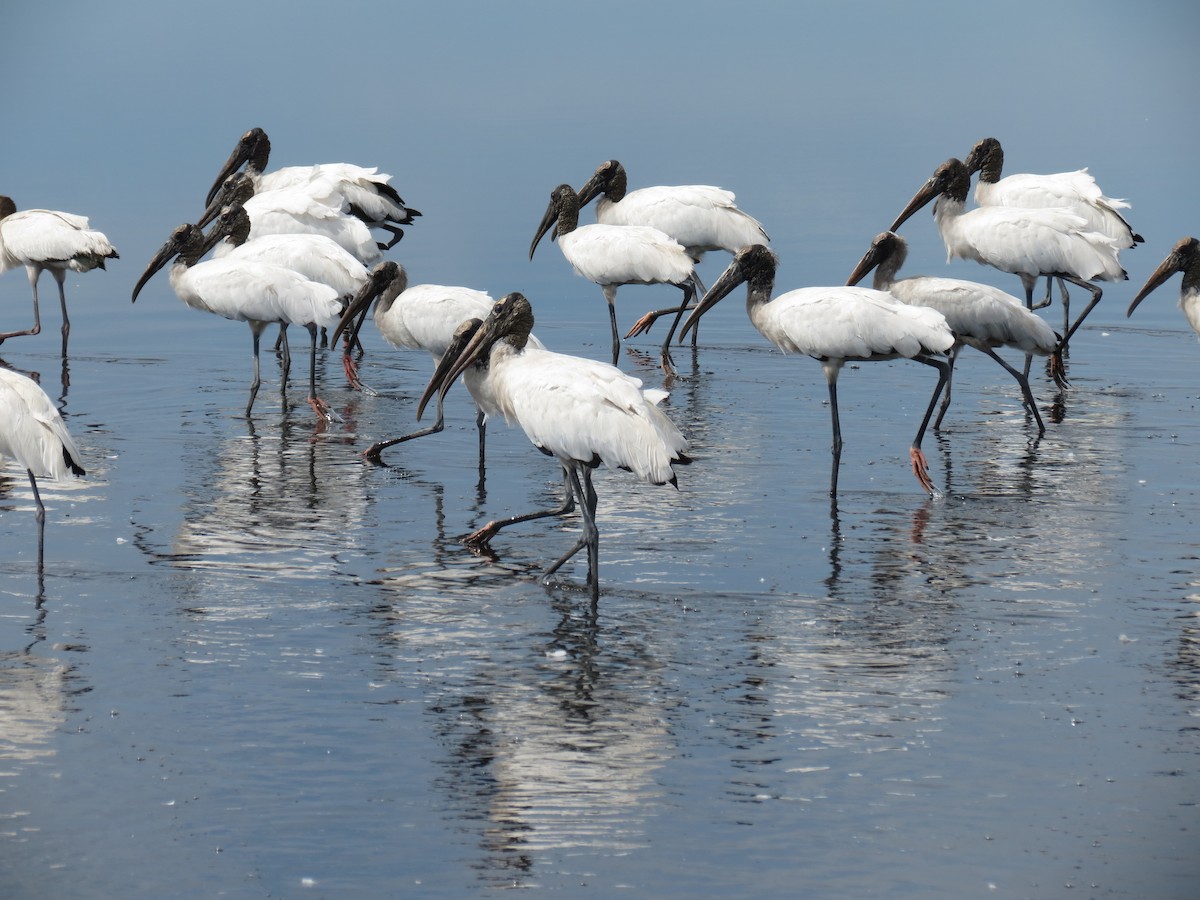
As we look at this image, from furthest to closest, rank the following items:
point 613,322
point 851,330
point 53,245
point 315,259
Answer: point 53,245, point 613,322, point 315,259, point 851,330

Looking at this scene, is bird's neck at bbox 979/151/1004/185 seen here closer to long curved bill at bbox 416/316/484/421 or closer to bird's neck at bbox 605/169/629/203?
bird's neck at bbox 605/169/629/203

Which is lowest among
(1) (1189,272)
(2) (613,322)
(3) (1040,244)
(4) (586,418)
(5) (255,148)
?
(4) (586,418)

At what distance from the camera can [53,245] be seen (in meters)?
17.2

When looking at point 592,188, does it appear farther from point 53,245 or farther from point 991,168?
point 53,245

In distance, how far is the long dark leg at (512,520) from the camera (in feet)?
33.5

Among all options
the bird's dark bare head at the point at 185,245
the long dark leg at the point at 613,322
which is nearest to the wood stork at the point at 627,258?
the long dark leg at the point at 613,322

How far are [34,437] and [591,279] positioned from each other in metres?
7.29

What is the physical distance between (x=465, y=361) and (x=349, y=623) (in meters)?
1.87

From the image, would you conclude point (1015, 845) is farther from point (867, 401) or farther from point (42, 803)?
point (867, 401)

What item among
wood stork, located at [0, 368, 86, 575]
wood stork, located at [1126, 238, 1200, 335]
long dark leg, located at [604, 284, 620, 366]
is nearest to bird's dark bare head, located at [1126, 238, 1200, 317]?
wood stork, located at [1126, 238, 1200, 335]

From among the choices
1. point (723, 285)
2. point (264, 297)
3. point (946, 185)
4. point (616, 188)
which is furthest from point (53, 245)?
point (946, 185)

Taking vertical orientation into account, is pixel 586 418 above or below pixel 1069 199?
below

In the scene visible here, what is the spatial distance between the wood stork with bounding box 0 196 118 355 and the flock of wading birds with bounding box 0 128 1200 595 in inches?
0.8

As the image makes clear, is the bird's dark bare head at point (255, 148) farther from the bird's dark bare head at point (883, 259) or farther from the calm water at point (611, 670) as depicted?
the bird's dark bare head at point (883, 259)
